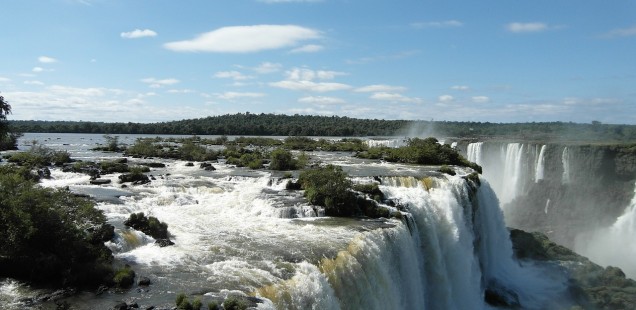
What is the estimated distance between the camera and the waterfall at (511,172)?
50809 millimetres

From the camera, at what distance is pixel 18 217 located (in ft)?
44.0

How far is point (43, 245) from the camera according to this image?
45.1 feet

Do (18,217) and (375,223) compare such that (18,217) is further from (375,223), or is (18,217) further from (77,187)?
(77,187)

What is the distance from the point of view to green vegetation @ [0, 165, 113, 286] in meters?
13.3

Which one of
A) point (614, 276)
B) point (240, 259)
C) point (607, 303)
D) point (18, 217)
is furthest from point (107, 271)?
point (614, 276)

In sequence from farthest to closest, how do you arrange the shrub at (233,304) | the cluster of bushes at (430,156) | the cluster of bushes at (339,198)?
the cluster of bushes at (430,156)
the cluster of bushes at (339,198)
the shrub at (233,304)

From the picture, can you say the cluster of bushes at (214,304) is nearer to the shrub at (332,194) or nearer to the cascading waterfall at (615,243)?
the shrub at (332,194)

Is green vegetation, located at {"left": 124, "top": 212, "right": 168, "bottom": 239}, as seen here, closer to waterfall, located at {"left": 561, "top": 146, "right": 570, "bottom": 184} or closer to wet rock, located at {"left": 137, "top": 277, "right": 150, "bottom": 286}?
wet rock, located at {"left": 137, "top": 277, "right": 150, "bottom": 286}

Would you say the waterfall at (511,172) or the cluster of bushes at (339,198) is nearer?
the cluster of bushes at (339,198)

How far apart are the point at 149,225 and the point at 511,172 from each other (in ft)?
143

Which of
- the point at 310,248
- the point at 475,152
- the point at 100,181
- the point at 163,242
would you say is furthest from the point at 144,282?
the point at 475,152

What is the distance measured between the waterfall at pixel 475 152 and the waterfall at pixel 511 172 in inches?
144

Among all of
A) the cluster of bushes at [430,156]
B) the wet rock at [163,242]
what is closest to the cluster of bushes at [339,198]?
the wet rock at [163,242]

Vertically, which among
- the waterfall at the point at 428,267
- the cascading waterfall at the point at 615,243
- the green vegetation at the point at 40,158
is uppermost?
the green vegetation at the point at 40,158
